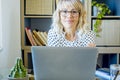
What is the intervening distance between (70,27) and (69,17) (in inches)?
4.6

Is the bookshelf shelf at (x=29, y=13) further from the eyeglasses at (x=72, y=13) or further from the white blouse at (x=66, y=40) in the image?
the eyeglasses at (x=72, y=13)

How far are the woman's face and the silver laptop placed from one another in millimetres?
747

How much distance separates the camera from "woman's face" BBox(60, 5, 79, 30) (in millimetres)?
1914

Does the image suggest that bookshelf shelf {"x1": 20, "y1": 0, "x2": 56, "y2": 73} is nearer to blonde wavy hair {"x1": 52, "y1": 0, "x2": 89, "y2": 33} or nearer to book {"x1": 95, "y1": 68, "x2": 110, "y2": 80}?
blonde wavy hair {"x1": 52, "y1": 0, "x2": 89, "y2": 33}

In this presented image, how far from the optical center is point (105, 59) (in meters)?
3.45

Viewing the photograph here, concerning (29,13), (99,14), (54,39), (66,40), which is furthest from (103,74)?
(29,13)

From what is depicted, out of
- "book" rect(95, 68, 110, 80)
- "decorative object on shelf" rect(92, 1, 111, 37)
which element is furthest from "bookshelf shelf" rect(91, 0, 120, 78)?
"book" rect(95, 68, 110, 80)

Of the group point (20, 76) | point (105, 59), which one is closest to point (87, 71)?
point (20, 76)

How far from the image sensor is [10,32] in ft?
10.1

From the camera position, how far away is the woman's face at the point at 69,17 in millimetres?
1914

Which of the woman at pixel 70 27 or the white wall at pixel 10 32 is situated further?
the white wall at pixel 10 32

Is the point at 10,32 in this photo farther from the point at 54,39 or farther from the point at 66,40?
the point at 66,40

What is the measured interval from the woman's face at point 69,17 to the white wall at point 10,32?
1.20m

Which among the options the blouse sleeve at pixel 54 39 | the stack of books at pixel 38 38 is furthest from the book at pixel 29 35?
the blouse sleeve at pixel 54 39
